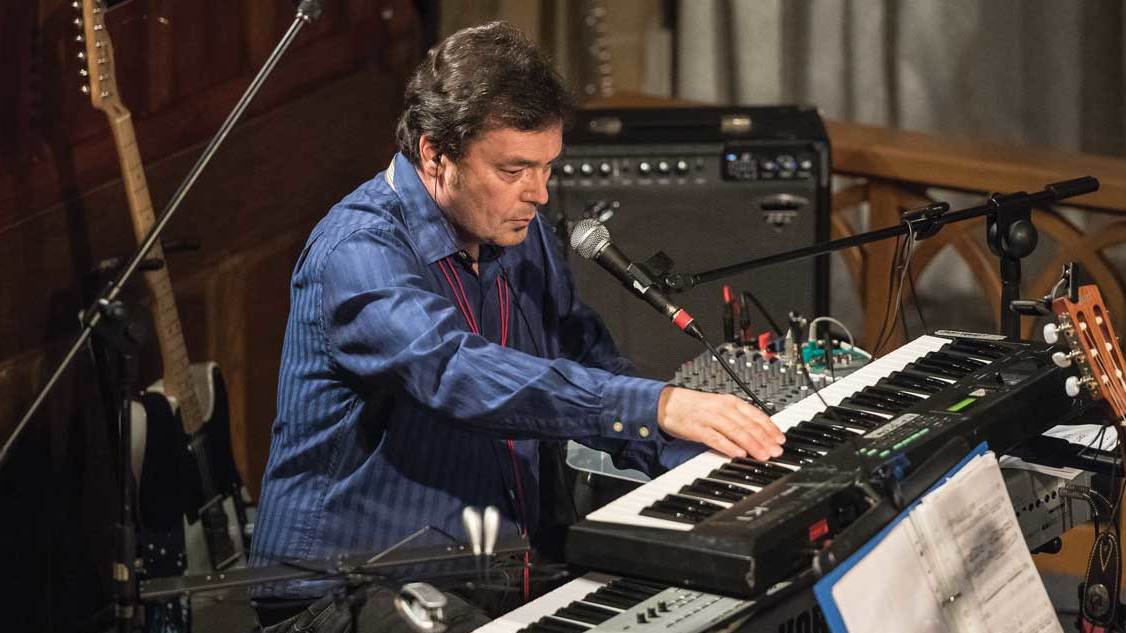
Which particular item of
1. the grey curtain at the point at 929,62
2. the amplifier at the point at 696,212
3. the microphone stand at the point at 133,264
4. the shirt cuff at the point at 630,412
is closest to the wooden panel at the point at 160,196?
the amplifier at the point at 696,212

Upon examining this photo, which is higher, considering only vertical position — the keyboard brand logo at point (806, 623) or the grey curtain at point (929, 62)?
the grey curtain at point (929, 62)

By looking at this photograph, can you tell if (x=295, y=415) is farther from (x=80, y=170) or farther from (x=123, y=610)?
(x=80, y=170)

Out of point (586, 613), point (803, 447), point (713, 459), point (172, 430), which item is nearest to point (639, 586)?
point (586, 613)

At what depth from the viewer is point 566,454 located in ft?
10.2

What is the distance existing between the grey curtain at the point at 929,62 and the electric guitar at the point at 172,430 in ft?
8.38

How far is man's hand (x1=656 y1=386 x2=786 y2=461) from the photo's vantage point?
2.30m

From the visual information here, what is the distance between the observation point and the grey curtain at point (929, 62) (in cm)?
548

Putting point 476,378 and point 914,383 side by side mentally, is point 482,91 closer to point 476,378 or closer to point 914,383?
point 476,378

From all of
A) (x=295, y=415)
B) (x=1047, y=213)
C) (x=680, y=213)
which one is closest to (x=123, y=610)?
(x=295, y=415)

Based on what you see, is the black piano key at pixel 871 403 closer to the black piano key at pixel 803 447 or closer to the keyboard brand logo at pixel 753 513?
the black piano key at pixel 803 447

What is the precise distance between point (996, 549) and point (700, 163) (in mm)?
2085

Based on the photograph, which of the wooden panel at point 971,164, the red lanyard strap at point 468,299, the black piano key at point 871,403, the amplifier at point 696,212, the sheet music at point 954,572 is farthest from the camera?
the wooden panel at point 971,164

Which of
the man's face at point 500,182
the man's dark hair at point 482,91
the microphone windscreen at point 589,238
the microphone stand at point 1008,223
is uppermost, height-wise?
the man's dark hair at point 482,91

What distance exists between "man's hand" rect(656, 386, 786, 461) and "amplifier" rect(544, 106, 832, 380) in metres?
1.85
